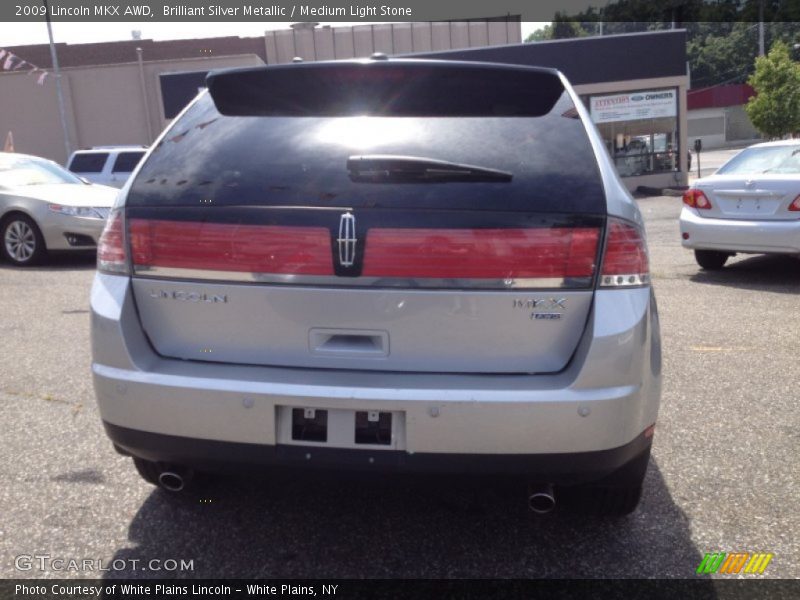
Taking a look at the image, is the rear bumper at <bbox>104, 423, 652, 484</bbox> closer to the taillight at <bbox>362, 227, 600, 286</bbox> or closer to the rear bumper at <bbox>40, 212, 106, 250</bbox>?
the taillight at <bbox>362, 227, 600, 286</bbox>

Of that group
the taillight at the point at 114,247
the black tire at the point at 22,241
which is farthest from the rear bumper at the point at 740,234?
the black tire at the point at 22,241

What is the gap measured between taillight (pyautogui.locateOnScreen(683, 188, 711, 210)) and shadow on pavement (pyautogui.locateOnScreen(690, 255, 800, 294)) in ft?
2.58

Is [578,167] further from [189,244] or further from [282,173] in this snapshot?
[189,244]

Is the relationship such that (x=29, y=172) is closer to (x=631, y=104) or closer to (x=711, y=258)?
(x=711, y=258)

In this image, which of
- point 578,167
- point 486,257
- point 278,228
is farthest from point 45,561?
point 578,167

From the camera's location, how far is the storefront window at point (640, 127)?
2834 cm

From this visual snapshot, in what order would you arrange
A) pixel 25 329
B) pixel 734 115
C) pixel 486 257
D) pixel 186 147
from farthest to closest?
pixel 734 115 < pixel 25 329 < pixel 186 147 < pixel 486 257

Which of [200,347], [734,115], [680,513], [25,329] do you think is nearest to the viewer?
[200,347]

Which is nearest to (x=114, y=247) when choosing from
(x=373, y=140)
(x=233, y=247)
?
(x=233, y=247)

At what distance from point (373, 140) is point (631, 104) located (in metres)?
27.6

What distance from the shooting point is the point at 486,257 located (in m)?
2.52

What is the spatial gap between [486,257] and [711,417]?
237 centimetres

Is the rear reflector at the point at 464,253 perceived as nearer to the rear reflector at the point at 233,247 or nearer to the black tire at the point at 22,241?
the rear reflector at the point at 233,247

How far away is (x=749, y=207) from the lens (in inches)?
335
